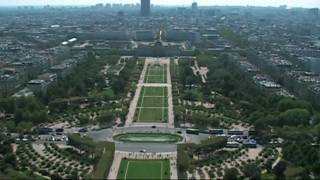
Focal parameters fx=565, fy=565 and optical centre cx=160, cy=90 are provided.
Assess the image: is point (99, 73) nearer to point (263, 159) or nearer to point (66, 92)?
point (66, 92)

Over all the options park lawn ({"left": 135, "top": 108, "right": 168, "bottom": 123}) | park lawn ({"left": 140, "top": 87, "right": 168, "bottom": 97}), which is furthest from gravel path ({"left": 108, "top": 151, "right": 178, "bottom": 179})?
park lawn ({"left": 140, "top": 87, "right": 168, "bottom": 97})

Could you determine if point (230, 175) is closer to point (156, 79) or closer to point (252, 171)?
point (252, 171)

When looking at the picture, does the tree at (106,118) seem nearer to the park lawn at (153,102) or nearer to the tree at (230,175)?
the park lawn at (153,102)

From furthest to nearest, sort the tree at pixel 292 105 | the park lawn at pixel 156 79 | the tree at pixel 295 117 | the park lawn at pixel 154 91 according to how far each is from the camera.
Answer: the park lawn at pixel 156 79 → the park lawn at pixel 154 91 → the tree at pixel 292 105 → the tree at pixel 295 117

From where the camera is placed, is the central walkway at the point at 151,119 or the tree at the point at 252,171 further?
the central walkway at the point at 151,119

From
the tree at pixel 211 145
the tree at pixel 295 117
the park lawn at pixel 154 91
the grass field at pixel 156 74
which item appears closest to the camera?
the tree at pixel 211 145

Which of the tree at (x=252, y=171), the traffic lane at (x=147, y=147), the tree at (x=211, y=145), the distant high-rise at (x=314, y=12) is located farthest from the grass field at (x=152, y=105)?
the distant high-rise at (x=314, y=12)

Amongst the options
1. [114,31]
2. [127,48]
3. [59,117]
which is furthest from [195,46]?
[59,117]
